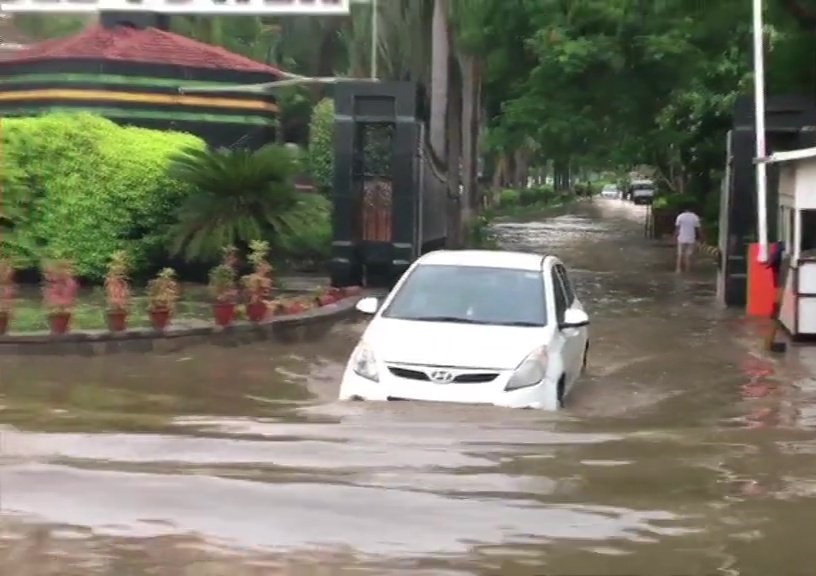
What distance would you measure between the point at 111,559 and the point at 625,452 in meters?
3.51

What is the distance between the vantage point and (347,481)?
6984mm

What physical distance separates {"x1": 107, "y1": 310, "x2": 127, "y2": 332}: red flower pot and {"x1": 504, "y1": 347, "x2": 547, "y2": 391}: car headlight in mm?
6544

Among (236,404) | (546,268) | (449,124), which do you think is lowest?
(236,404)

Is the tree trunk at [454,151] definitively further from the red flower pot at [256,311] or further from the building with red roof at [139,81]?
the red flower pot at [256,311]

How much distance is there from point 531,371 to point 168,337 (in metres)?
6.60

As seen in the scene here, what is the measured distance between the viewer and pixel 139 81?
28.0 m

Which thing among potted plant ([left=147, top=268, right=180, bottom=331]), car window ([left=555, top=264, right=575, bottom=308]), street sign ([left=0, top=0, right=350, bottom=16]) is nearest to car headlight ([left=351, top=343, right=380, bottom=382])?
car window ([left=555, top=264, right=575, bottom=308])

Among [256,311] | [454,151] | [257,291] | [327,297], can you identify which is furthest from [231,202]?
[454,151]

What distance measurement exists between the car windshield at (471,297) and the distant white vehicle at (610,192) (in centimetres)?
11796

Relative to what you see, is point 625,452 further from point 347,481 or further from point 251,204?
point 251,204

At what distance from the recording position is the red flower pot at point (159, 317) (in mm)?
15992

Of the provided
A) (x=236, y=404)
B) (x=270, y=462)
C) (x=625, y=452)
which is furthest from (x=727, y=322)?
(x=270, y=462)

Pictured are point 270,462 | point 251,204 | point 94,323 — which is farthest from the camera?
point 251,204

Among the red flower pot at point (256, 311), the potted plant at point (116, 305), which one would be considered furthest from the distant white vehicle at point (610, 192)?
the potted plant at point (116, 305)
